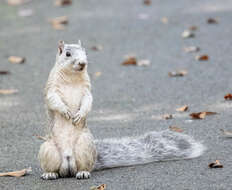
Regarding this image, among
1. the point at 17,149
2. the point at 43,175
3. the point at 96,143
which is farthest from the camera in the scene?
the point at 17,149

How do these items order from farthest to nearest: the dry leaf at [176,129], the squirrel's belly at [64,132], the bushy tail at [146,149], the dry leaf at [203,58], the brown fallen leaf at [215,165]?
the dry leaf at [203,58] → the dry leaf at [176,129] → the bushy tail at [146,149] → the brown fallen leaf at [215,165] → the squirrel's belly at [64,132]

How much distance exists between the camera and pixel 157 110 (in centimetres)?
552

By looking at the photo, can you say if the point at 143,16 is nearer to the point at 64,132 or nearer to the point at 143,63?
the point at 143,63

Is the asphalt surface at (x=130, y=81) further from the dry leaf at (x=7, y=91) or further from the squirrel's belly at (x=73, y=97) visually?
the squirrel's belly at (x=73, y=97)

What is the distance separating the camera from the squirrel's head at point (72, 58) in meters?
3.64

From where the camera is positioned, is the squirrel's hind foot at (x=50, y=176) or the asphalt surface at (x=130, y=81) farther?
the asphalt surface at (x=130, y=81)

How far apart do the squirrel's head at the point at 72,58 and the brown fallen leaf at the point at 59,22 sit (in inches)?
209

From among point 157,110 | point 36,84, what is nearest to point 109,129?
point 157,110

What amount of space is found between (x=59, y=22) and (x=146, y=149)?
18.0ft

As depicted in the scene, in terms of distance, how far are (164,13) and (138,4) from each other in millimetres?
761

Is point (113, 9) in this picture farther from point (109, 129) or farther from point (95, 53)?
point (109, 129)

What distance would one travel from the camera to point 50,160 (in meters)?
3.71

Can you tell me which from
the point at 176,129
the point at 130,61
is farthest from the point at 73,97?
the point at 130,61

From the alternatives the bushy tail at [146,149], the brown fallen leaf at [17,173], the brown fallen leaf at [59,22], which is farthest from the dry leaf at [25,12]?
the brown fallen leaf at [17,173]
